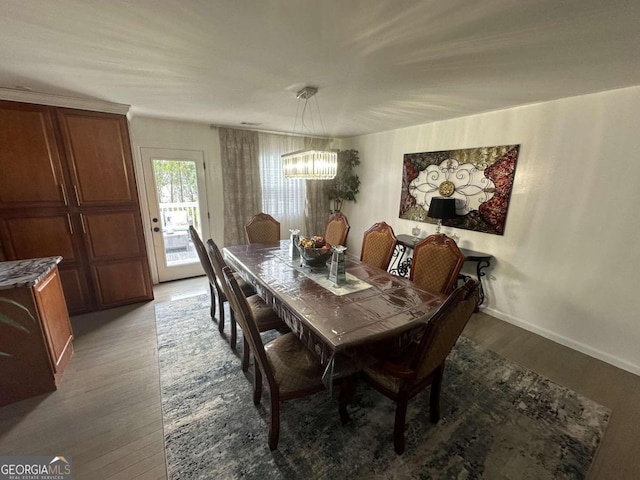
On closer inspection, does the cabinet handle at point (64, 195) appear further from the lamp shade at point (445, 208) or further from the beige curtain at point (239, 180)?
the lamp shade at point (445, 208)

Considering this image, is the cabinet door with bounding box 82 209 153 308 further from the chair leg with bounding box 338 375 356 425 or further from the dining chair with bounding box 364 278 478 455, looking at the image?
the dining chair with bounding box 364 278 478 455

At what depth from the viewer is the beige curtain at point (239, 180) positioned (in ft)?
13.0

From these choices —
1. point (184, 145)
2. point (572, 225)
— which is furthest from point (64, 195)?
point (572, 225)

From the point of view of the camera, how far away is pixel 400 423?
4.87 feet

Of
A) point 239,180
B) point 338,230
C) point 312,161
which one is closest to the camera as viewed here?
point 312,161

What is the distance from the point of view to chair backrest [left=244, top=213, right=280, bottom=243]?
3436 millimetres

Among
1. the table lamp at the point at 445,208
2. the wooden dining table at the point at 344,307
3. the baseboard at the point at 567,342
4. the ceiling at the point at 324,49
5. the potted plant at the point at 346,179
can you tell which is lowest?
the baseboard at the point at 567,342

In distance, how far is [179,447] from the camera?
5.07 ft

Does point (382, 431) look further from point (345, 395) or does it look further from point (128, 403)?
point (128, 403)

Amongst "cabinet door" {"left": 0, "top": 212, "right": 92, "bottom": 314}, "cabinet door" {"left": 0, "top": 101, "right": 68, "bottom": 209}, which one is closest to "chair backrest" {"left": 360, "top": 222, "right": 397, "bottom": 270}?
A: "cabinet door" {"left": 0, "top": 212, "right": 92, "bottom": 314}

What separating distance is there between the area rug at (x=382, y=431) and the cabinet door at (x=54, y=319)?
0.76m

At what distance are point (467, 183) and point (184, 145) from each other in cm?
392

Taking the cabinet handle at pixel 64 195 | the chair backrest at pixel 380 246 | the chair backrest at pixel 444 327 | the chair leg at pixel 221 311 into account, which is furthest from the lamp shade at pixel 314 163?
the cabinet handle at pixel 64 195

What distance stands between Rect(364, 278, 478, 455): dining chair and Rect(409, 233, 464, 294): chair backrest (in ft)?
2.08
